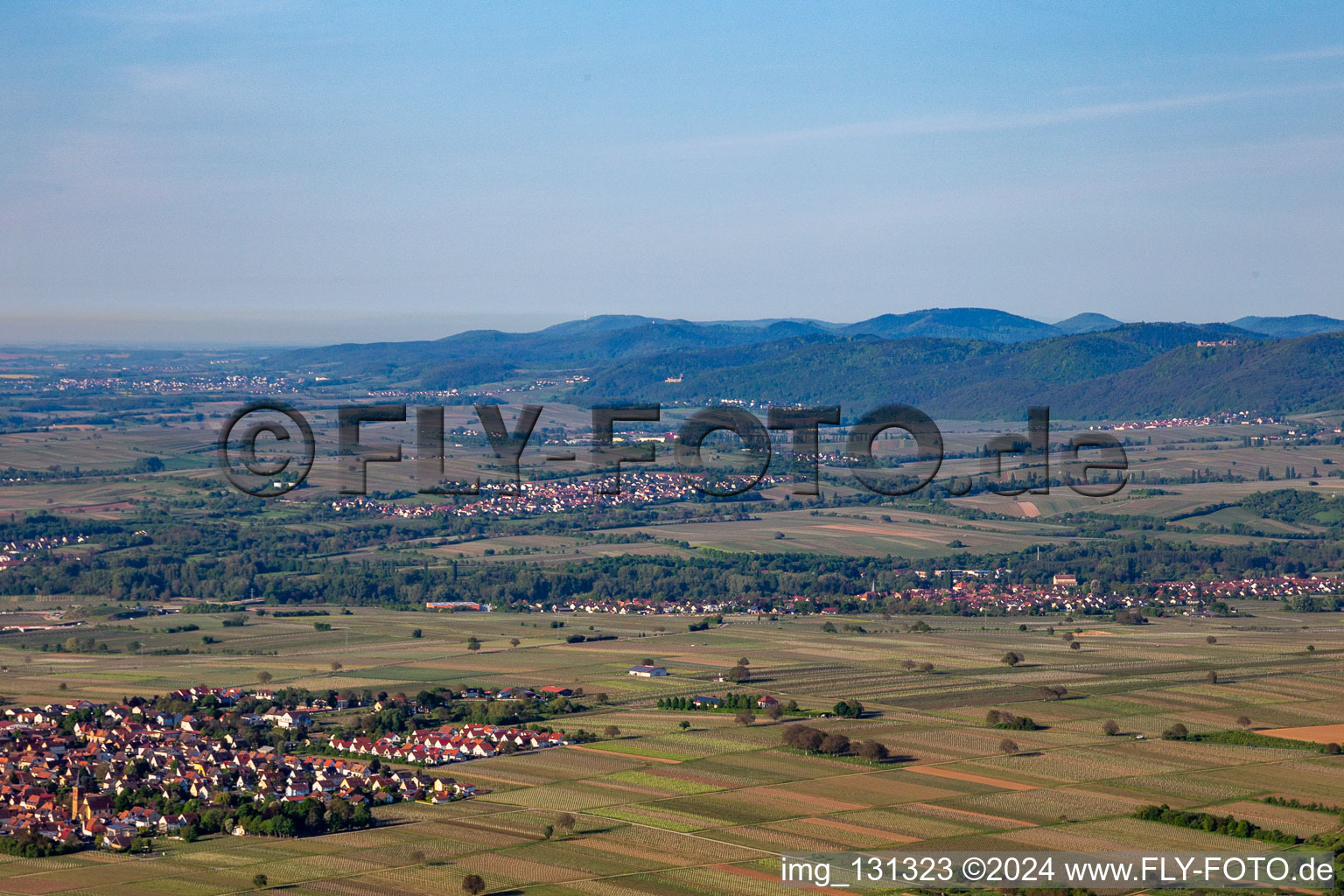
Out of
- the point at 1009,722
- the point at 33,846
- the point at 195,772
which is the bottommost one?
the point at 33,846

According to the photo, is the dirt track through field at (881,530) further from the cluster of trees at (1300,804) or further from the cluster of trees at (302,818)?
the cluster of trees at (302,818)

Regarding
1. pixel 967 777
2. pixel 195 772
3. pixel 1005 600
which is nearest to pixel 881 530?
pixel 1005 600

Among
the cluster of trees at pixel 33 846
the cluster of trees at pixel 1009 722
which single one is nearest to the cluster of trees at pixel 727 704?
the cluster of trees at pixel 1009 722

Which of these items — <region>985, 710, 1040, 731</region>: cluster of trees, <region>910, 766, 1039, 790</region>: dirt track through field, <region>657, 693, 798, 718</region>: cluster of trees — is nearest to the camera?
<region>910, 766, 1039, 790</region>: dirt track through field

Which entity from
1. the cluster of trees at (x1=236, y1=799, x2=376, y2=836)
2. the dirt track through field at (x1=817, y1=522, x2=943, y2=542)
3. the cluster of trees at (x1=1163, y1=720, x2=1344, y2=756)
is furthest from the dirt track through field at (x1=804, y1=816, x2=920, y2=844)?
the dirt track through field at (x1=817, y1=522, x2=943, y2=542)

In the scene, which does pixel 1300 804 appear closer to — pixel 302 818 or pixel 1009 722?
pixel 1009 722

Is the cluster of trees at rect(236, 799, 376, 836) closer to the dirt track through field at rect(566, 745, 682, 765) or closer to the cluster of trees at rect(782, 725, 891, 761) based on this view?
the dirt track through field at rect(566, 745, 682, 765)
